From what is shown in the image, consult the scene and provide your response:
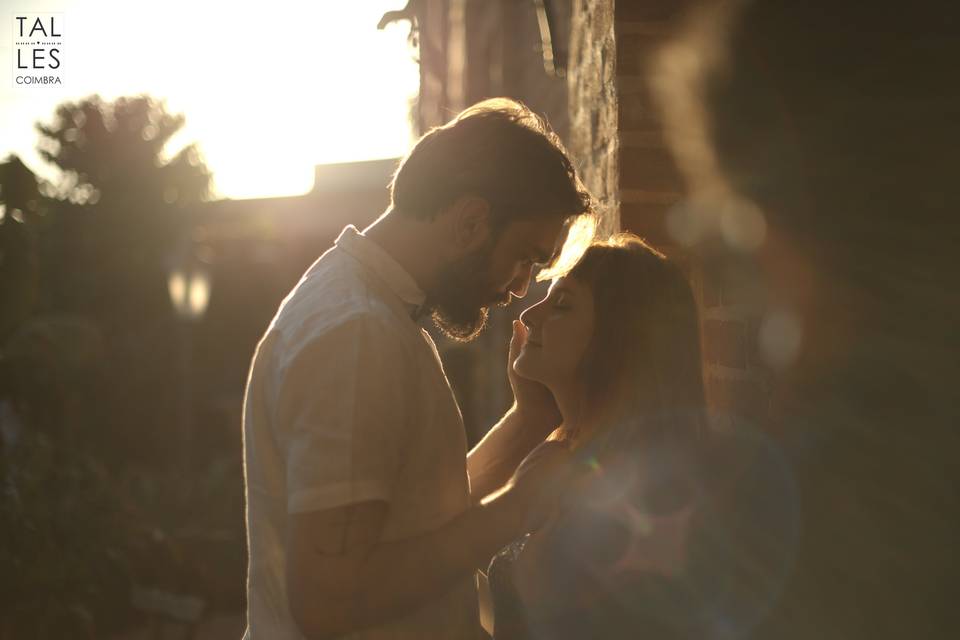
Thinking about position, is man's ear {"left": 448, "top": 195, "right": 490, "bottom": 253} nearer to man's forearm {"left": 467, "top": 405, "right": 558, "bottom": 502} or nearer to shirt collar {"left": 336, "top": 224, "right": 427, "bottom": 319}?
shirt collar {"left": 336, "top": 224, "right": 427, "bottom": 319}

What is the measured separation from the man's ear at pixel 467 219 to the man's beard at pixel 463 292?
0.10 ft

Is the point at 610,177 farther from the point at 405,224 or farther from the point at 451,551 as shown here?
the point at 451,551

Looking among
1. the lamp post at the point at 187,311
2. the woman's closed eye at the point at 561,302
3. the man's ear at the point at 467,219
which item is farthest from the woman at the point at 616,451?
the lamp post at the point at 187,311

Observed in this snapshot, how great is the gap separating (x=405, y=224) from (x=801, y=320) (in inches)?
33.5

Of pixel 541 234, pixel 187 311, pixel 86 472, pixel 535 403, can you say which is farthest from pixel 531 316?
pixel 187 311

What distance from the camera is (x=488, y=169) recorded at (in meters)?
2.06

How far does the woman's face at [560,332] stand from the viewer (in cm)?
230

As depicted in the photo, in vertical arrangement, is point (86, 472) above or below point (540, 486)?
below

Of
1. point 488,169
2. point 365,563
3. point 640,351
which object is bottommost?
point 365,563

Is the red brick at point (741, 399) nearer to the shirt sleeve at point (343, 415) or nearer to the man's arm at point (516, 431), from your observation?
the man's arm at point (516, 431)

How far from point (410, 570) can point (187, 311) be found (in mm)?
15000

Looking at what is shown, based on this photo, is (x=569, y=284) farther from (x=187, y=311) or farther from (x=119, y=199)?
Answer: (x=119, y=199)

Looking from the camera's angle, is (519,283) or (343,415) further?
(519,283)

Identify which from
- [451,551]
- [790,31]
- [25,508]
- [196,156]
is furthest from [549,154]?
[196,156]
